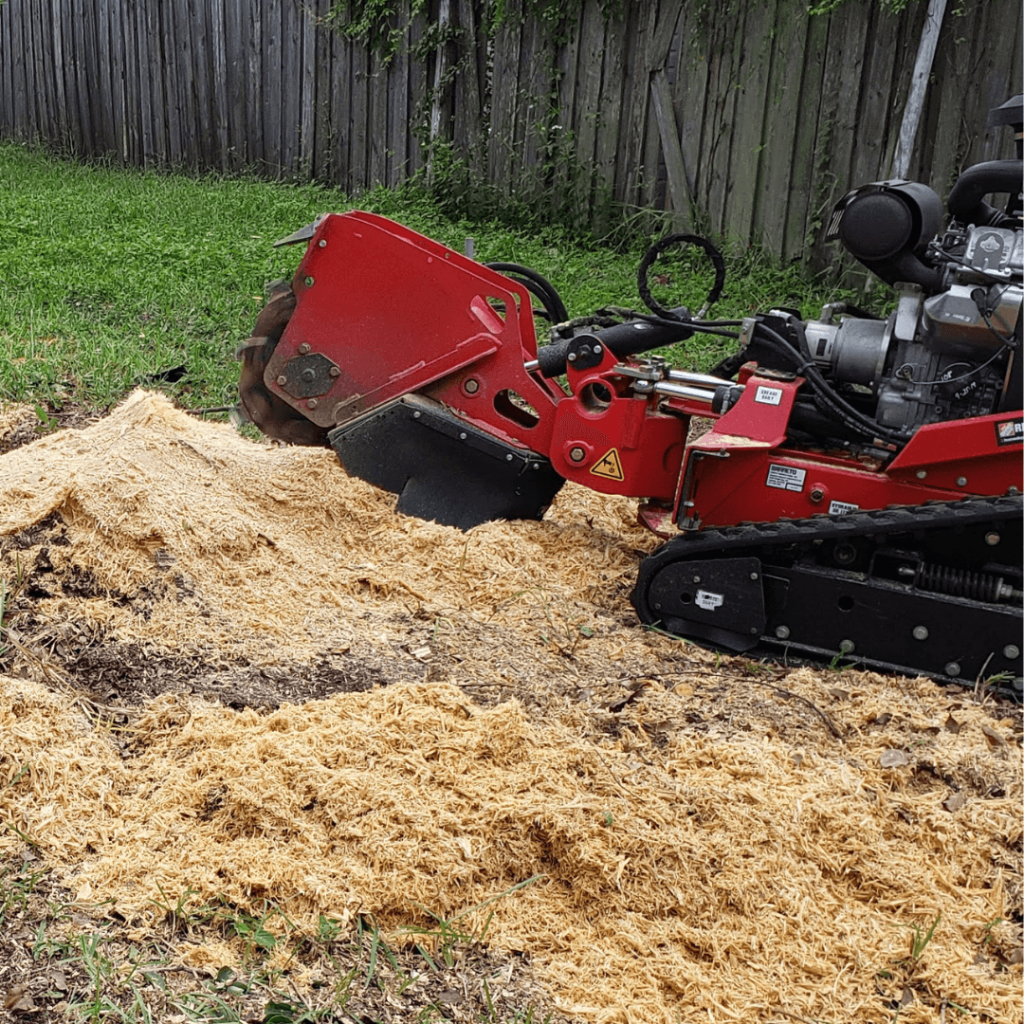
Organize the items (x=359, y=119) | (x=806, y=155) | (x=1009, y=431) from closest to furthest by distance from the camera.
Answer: (x=1009, y=431) < (x=806, y=155) < (x=359, y=119)

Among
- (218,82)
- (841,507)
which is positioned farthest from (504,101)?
(841,507)

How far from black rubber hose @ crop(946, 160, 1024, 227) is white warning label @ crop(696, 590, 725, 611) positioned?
1561 mm

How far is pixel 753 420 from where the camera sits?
4020 mm

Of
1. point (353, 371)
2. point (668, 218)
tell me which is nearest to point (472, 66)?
point (668, 218)

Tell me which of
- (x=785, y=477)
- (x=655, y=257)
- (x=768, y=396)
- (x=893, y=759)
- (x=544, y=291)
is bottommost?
(x=893, y=759)

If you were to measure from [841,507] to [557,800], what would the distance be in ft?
5.46

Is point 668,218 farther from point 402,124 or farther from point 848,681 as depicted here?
point 848,681

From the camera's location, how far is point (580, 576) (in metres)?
4.43

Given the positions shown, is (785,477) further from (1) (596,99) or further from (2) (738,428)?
(1) (596,99)

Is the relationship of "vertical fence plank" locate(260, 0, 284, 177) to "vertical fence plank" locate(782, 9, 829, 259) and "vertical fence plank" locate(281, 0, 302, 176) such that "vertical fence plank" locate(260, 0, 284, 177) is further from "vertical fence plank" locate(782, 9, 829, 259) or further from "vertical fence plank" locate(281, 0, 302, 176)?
"vertical fence plank" locate(782, 9, 829, 259)

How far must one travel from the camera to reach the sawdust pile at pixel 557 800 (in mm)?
2600

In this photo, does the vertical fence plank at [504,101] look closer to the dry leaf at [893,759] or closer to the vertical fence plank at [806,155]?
the vertical fence plank at [806,155]

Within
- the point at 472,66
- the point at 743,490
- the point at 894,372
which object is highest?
the point at 472,66

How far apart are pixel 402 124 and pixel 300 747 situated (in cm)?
871
